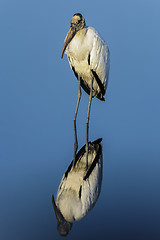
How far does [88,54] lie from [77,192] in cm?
174

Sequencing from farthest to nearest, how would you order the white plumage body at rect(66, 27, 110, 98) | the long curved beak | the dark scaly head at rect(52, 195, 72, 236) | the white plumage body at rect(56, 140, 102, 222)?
the white plumage body at rect(66, 27, 110, 98), the white plumage body at rect(56, 140, 102, 222), the long curved beak, the dark scaly head at rect(52, 195, 72, 236)

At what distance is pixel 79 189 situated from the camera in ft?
11.2

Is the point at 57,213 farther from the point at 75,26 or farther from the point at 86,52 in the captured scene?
the point at 75,26

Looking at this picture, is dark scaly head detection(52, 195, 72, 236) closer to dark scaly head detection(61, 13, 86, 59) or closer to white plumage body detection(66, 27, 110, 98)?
white plumage body detection(66, 27, 110, 98)

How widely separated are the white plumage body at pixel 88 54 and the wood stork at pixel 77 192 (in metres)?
1.13

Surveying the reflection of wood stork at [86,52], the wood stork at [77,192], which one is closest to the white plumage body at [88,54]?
the reflection of wood stork at [86,52]

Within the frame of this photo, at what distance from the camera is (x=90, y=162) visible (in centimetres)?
391

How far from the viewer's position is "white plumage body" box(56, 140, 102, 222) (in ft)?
10.4

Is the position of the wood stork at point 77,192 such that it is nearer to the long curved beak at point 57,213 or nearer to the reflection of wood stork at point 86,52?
the long curved beak at point 57,213

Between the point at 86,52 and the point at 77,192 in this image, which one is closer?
the point at 77,192

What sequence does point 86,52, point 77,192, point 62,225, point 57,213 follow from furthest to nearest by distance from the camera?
point 86,52, point 77,192, point 57,213, point 62,225

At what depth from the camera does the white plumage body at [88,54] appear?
4.61 m

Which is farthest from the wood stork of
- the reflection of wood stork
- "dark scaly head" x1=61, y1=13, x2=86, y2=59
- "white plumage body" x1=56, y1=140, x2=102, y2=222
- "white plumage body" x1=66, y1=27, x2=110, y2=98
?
"dark scaly head" x1=61, y1=13, x2=86, y2=59

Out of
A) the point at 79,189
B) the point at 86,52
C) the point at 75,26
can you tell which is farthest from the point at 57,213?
the point at 75,26
